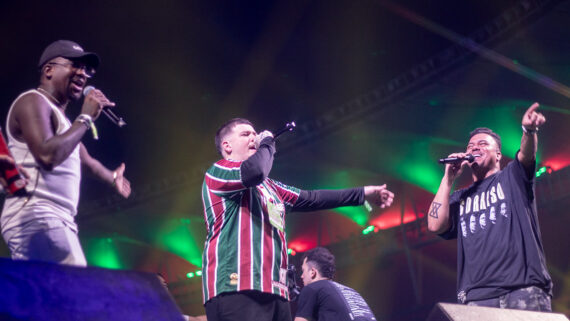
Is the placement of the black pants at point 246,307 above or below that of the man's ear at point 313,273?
below

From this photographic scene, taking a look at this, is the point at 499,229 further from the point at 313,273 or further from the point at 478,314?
the point at 313,273

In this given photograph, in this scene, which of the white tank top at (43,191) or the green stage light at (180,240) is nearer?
the white tank top at (43,191)

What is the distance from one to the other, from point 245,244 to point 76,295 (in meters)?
0.90


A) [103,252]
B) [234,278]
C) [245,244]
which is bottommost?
[234,278]

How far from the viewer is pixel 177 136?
30.9 ft

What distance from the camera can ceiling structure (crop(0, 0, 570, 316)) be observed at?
23.1 ft

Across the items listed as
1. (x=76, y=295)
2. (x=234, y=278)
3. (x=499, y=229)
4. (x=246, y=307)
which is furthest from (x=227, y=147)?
(x=499, y=229)

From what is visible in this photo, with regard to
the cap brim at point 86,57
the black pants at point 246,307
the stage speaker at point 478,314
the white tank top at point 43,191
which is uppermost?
the cap brim at point 86,57

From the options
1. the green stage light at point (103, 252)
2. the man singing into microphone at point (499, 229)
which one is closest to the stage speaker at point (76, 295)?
the man singing into microphone at point (499, 229)

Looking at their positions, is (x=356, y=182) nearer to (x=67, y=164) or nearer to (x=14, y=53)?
(x=14, y=53)

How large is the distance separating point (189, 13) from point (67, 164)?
202 inches

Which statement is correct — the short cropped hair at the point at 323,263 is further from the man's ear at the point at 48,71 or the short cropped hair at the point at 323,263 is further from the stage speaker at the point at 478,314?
the man's ear at the point at 48,71

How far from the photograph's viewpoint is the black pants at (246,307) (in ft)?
7.77

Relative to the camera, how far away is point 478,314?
2600mm
